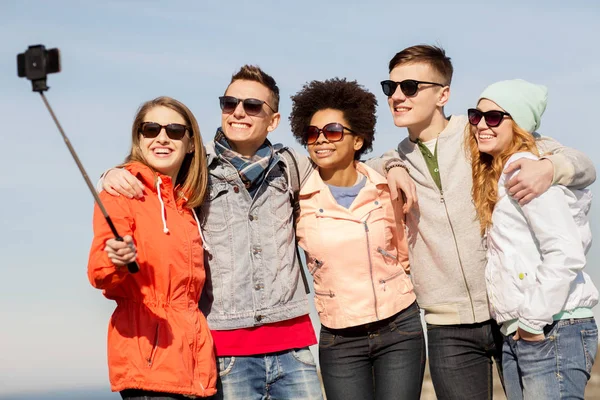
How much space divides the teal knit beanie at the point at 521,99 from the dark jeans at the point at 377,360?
1575 mm

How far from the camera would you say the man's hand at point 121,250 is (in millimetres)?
4355

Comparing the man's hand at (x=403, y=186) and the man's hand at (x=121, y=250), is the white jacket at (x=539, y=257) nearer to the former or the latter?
the man's hand at (x=403, y=186)

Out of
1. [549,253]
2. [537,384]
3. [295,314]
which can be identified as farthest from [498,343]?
[295,314]

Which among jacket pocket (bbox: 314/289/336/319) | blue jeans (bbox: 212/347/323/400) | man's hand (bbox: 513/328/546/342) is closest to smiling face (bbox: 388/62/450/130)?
jacket pocket (bbox: 314/289/336/319)

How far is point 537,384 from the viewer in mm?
4781

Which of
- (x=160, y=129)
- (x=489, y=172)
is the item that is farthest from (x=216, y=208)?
(x=489, y=172)

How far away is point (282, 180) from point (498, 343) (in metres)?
1.94

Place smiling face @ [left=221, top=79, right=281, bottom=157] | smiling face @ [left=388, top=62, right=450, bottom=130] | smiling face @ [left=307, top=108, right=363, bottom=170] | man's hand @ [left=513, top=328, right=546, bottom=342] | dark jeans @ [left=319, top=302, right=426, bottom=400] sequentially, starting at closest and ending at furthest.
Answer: man's hand @ [left=513, top=328, right=546, bottom=342]
dark jeans @ [left=319, top=302, right=426, bottom=400]
smiling face @ [left=221, top=79, right=281, bottom=157]
smiling face @ [left=307, top=108, right=363, bottom=170]
smiling face @ [left=388, top=62, right=450, bottom=130]

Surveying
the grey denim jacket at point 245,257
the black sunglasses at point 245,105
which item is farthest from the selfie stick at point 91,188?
the black sunglasses at point 245,105

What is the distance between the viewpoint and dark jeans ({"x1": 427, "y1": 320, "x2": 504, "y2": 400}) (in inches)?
219

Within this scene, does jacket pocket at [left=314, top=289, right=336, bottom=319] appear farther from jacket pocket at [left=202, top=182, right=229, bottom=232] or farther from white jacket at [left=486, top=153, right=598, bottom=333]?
white jacket at [left=486, top=153, right=598, bottom=333]

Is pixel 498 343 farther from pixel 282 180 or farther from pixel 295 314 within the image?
Answer: pixel 282 180

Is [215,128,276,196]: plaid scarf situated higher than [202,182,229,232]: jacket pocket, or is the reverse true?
[215,128,276,196]: plaid scarf

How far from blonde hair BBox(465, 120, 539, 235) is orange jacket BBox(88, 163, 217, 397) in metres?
1.94
